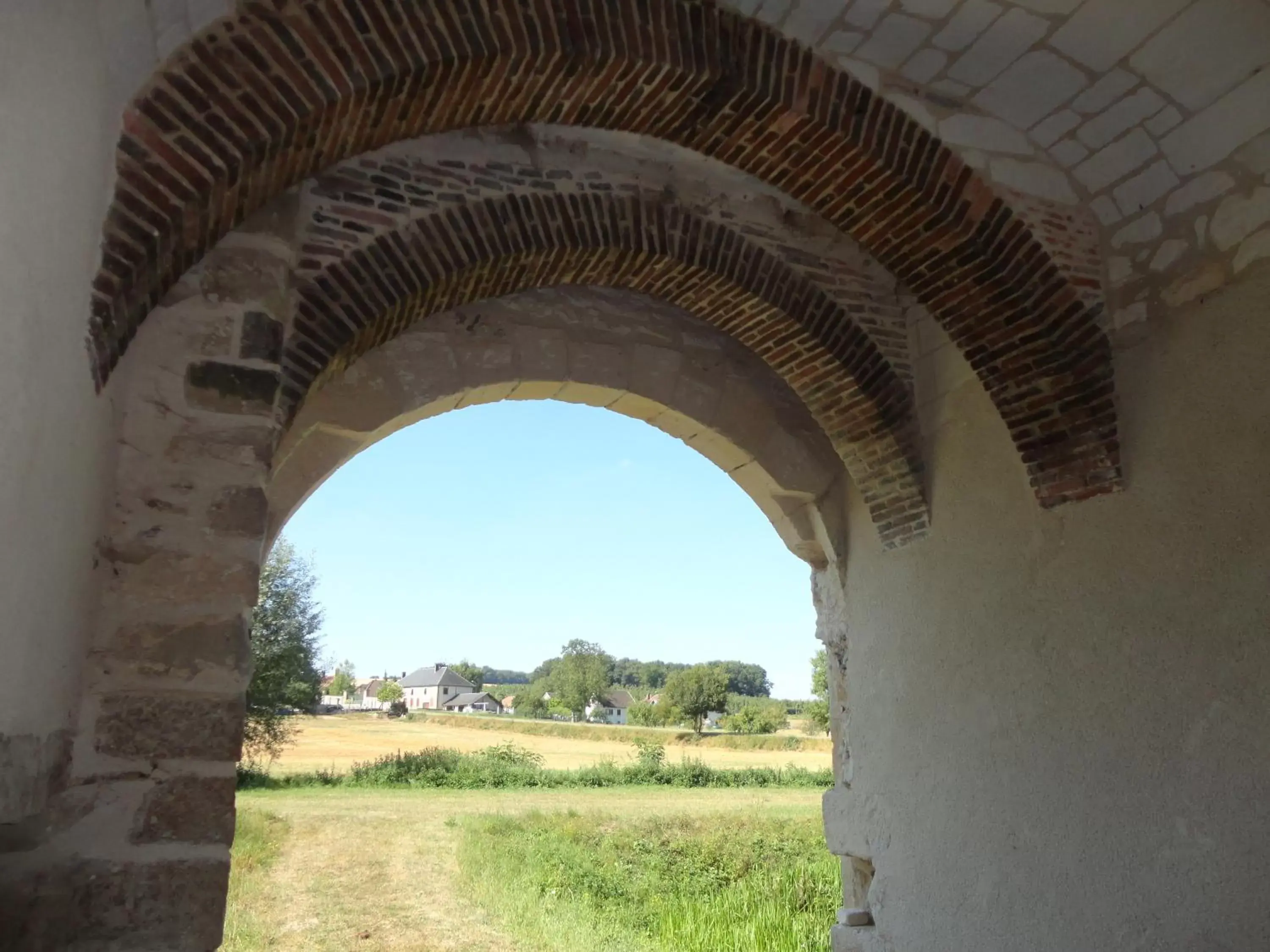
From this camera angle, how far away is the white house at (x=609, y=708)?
44812mm

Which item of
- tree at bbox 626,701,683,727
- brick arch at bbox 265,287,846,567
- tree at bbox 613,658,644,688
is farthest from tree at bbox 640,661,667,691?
brick arch at bbox 265,287,846,567

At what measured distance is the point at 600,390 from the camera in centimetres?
444

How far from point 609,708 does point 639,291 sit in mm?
43924

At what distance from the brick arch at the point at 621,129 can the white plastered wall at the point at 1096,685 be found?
0.83 feet

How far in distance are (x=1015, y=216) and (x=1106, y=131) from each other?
402 millimetres

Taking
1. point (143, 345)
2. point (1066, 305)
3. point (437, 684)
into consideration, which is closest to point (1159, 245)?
point (1066, 305)

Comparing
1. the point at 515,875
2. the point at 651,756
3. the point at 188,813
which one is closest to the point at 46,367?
the point at 188,813

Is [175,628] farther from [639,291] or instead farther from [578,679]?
[578,679]

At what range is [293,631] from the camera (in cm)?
1538

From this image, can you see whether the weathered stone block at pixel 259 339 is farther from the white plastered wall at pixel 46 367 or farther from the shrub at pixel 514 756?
the shrub at pixel 514 756

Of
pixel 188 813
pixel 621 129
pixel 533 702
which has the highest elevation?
pixel 621 129

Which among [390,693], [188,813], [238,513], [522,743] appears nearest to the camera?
[188,813]

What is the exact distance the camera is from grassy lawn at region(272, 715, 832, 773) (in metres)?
19.6

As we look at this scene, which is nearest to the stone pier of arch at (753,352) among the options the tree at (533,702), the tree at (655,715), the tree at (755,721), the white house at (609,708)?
the tree at (755,721)
